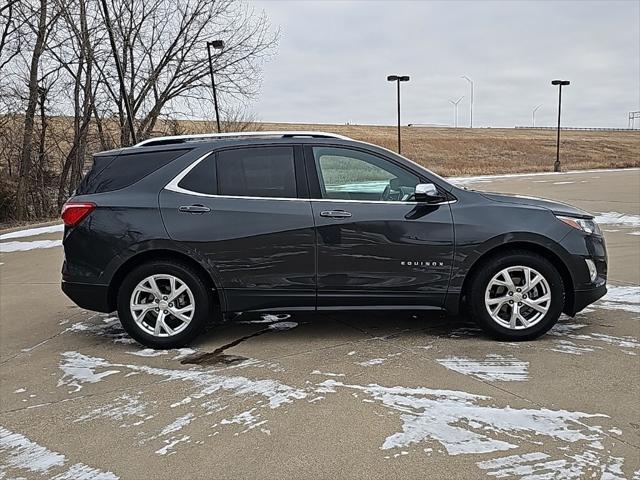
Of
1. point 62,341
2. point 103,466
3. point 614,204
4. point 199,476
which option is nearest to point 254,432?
point 199,476

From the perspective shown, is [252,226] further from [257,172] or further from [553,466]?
[553,466]

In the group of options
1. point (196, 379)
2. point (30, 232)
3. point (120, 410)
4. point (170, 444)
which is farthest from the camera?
point (30, 232)

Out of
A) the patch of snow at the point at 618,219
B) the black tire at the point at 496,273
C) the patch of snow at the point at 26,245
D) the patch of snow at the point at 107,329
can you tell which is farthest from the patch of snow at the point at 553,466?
the patch of snow at the point at 618,219

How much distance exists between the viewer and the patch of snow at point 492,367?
4.32 m

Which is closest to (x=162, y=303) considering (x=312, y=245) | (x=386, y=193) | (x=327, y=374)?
(x=312, y=245)

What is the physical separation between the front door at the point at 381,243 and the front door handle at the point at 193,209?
0.88m

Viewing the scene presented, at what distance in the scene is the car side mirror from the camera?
196 inches

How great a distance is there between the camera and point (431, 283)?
506 cm

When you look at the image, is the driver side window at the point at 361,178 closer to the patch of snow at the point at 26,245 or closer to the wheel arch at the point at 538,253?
the wheel arch at the point at 538,253

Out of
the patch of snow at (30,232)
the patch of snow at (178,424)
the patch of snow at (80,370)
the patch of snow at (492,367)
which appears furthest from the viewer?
the patch of snow at (30,232)

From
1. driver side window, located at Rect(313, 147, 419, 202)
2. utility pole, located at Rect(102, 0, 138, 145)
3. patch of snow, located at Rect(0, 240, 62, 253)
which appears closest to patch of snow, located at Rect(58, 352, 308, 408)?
driver side window, located at Rect(313, 147, 419, 202)

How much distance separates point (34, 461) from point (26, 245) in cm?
912

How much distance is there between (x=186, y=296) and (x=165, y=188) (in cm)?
90

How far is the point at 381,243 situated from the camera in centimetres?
502
